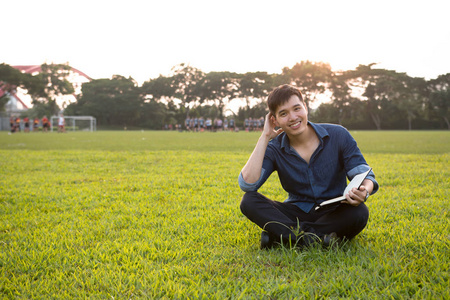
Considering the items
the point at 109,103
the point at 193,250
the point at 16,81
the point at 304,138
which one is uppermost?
the point at 16,81

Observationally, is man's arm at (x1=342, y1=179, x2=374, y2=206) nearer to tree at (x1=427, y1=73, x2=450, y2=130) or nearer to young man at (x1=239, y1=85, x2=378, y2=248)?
young man at (x1=239, y1=85, x2=378, y2=248)

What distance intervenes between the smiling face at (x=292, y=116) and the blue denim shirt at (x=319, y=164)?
16 cm

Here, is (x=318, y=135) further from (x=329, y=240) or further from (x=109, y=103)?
(x=109, y=103)

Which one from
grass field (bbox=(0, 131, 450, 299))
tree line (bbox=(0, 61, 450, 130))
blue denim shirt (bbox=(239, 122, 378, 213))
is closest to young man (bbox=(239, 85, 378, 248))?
blue denim shirt (bbox=(239, 122, 378, 213))

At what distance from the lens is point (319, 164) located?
2576mm

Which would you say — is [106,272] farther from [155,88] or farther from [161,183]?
[155,88]

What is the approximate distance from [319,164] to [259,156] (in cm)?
44

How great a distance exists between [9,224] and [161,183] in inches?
94.3

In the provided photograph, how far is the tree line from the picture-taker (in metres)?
47.3

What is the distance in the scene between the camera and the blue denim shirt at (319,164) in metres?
2.56

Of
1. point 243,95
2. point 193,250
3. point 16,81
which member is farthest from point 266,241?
point 243,95

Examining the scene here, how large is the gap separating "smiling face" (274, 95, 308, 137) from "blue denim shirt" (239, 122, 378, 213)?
156mm

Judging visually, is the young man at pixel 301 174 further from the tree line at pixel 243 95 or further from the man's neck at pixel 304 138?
the tree line at pixel 243 95

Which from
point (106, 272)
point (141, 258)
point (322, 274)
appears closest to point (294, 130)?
point (322, 274)
